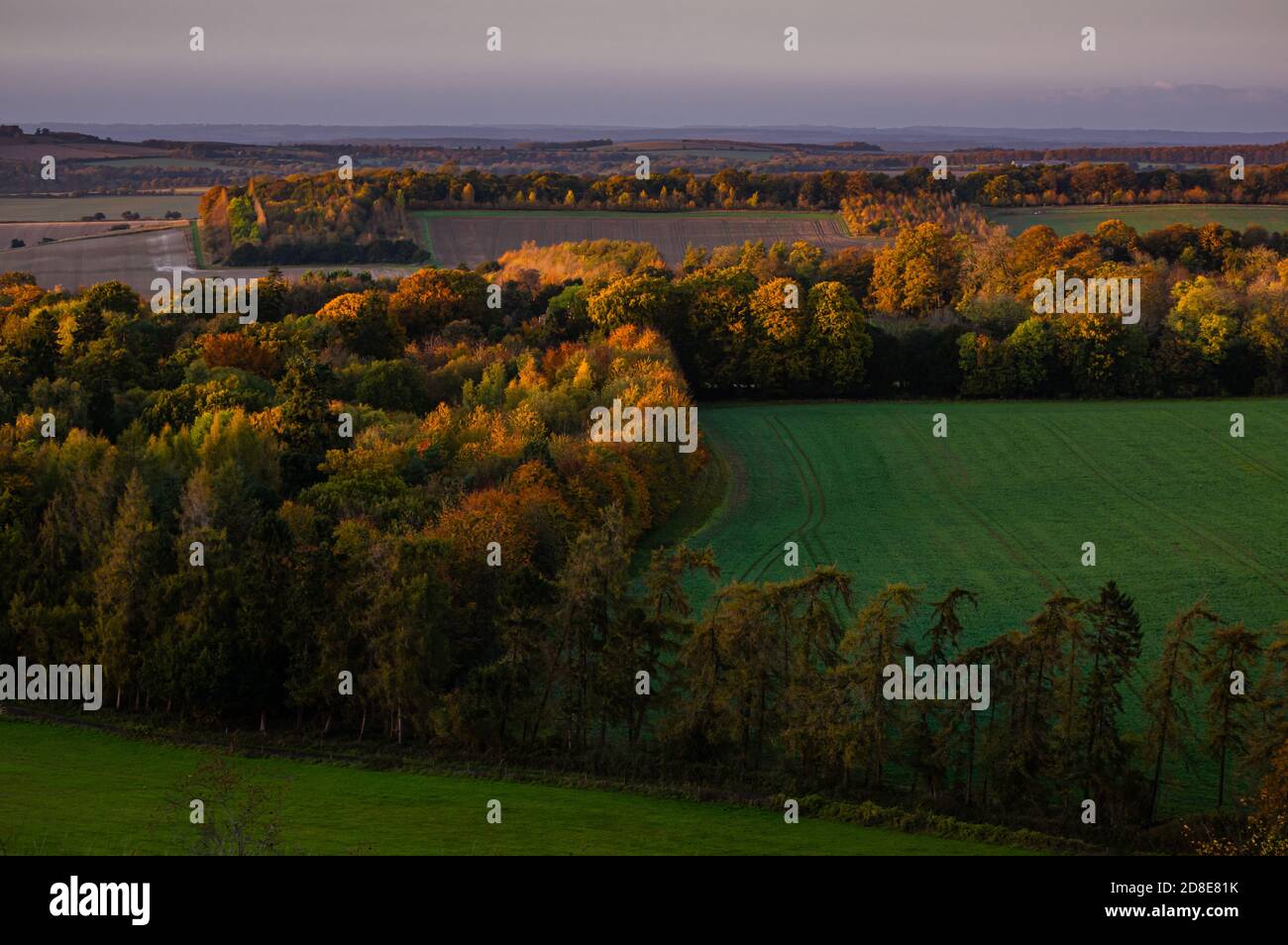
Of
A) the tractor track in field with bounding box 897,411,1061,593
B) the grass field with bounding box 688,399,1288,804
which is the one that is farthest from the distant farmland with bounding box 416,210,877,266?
the tractor track in field with bounding box 897,411,1061,593

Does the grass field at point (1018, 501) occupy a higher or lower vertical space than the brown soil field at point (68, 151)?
lower

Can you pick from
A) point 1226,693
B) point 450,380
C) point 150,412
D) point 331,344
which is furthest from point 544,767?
point 331,344

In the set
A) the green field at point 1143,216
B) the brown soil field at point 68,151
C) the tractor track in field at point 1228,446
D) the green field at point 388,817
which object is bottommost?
the green field at point 388,817

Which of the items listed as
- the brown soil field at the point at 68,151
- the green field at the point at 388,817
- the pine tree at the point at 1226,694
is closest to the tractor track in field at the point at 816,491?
the pine tree at the point at 1226,694

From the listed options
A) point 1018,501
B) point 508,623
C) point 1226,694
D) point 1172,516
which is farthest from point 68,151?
point 1226,694

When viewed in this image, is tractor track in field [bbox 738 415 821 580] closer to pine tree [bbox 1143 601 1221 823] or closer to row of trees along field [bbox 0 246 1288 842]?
row of trees along field [bbox 0 246 1288 842]

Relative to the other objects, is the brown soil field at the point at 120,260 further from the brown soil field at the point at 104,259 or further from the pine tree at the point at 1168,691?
the pine tree at the point at 1168,691

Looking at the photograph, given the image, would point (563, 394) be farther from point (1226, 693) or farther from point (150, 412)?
point (1226, 693)

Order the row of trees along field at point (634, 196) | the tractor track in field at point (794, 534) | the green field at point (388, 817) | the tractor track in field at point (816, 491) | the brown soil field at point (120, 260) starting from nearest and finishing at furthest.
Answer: the green field at point (388, 817), the tractor track in field at point (794, 534), the tractor track in field at point (816, 491), the brown soil field at point (120, 260), the row of trees along field at point (634, 196)
